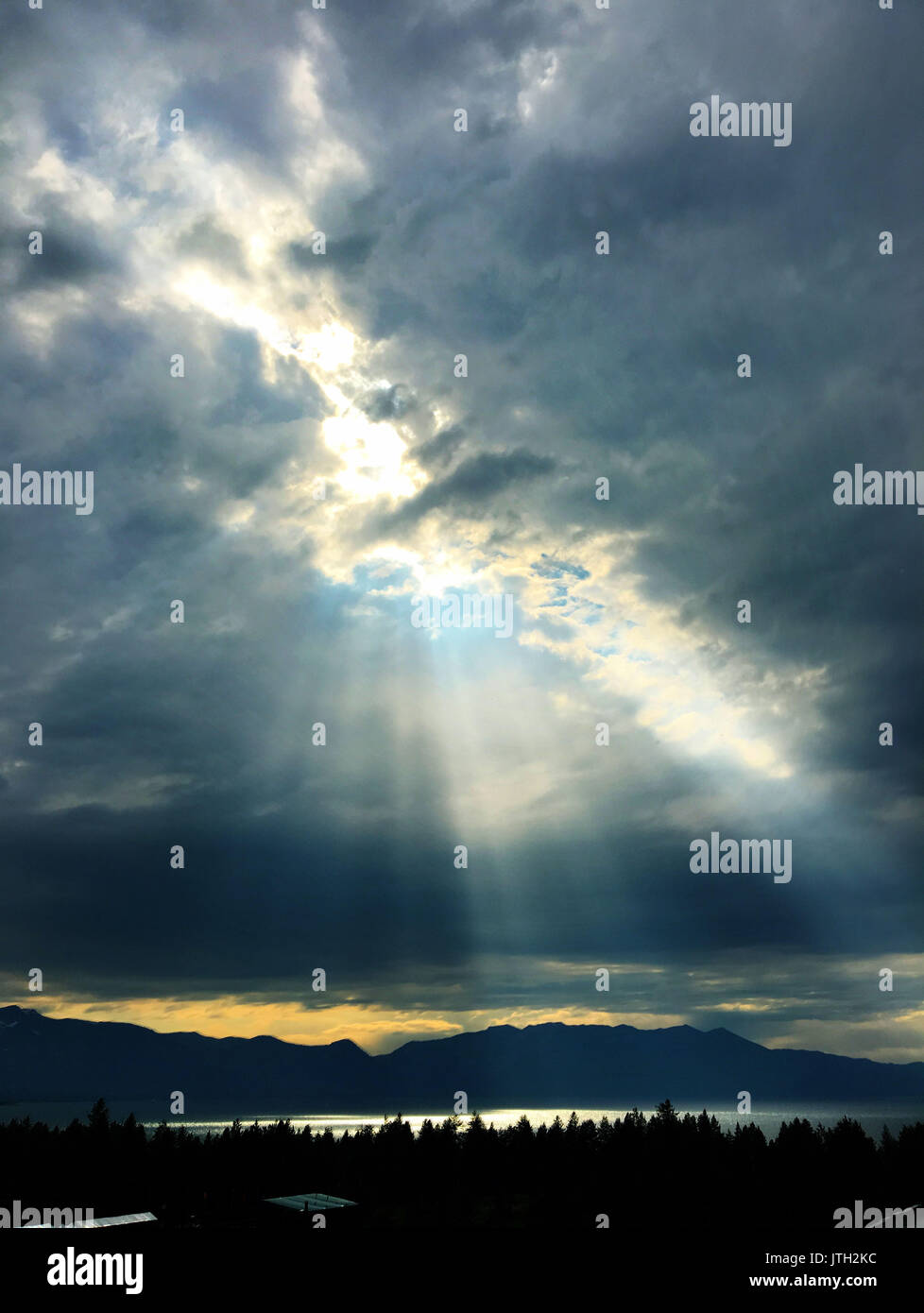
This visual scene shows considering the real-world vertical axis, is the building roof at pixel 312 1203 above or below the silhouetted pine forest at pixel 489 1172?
above

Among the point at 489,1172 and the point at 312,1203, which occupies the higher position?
the point at 312,1203

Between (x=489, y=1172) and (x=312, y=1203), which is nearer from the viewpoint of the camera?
(x=312, y=1203)

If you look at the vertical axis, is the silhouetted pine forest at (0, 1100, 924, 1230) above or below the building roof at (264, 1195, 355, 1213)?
below

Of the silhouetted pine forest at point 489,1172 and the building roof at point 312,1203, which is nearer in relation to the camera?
the building roof at point 312,1203

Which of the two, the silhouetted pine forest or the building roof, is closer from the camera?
the building roof
